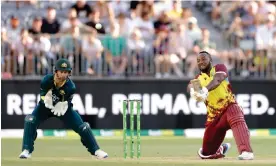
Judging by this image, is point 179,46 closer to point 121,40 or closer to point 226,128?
point 121,40

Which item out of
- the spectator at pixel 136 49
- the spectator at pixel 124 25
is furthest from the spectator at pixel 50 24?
the spectator at pixel 136 49

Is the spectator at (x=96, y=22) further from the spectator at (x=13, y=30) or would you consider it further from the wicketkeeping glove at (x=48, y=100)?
the wicketkeeping glove at (x=48, y=100)

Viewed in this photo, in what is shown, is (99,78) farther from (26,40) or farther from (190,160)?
(190,160)

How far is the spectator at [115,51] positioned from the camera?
21.8 metres

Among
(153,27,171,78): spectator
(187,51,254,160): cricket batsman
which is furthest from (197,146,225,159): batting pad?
(153,27,171,78): spectator

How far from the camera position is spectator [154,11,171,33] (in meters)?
22.7

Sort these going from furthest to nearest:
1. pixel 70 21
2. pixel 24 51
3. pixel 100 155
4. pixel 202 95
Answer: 1. pixel 70 21
2. pixel 24 51
3. pixel 100 155
4. pixel 202 95

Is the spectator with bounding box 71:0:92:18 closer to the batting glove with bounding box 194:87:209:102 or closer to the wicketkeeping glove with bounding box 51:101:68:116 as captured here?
the wicketkeeping glove with bounding box 51:101:68:116

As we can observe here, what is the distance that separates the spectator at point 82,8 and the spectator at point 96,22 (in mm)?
218

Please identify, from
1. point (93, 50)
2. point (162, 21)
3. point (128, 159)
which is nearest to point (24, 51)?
point (93, 50)

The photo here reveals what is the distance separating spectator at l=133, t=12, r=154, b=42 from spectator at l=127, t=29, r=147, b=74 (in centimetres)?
40

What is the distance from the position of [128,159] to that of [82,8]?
935cm

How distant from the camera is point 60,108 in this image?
14.3m

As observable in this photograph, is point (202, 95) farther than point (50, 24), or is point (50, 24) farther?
point (50, 24)
